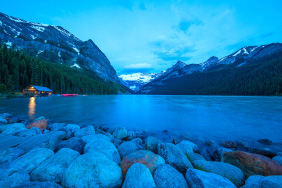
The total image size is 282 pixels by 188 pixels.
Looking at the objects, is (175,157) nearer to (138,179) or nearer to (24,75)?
(138,179)

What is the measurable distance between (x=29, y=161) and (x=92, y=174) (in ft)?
8.22

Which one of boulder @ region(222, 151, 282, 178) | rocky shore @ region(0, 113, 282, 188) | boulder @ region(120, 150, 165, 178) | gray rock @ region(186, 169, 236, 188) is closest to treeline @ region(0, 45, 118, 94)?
rocky shore @ region(0, 113, 282, 188)

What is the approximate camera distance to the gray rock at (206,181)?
3.15 meters

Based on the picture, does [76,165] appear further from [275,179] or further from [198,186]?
[275,179]

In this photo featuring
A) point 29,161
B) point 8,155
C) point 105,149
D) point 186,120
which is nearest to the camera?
point 29,161

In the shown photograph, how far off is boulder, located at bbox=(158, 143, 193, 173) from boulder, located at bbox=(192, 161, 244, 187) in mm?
491

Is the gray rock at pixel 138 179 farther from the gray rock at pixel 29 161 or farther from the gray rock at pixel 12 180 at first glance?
the gray rock at pixel 29 161

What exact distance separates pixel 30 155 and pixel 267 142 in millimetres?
13574

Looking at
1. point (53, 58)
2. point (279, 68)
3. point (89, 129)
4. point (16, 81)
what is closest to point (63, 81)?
point (16, 81)

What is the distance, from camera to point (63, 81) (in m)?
94.1

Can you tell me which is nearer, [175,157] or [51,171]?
[51,171]

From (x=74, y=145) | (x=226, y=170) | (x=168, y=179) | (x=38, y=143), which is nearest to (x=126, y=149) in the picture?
(x=74, y=145)

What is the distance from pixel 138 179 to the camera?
135 inches

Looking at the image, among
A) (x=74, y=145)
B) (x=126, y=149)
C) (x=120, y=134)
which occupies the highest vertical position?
(x=74, y=145)
